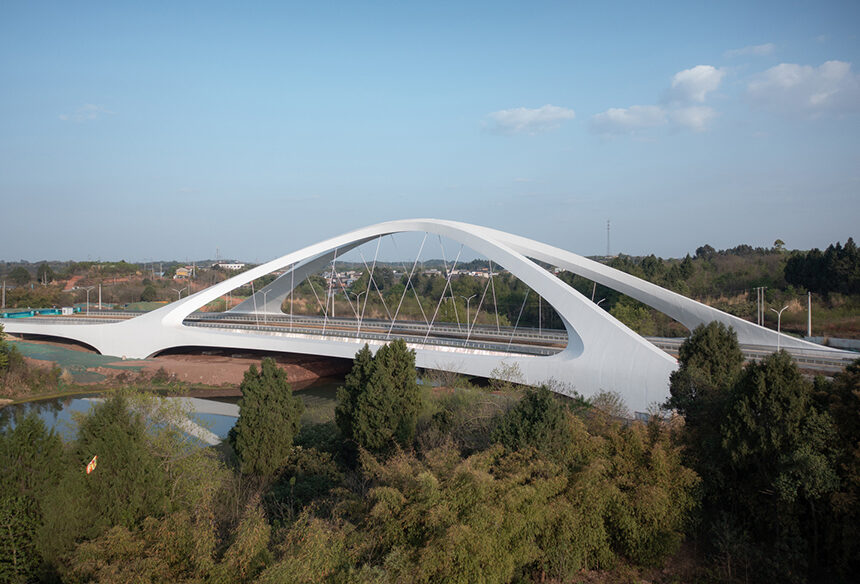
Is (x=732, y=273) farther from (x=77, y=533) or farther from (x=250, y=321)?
(x=77, y=533)

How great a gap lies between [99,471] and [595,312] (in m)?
14.7

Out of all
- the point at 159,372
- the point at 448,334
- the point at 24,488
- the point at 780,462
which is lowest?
the point at 159,372

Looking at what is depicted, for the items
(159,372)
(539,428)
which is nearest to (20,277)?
(159,372)

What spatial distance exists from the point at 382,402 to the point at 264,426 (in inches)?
111

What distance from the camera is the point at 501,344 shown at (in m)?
23.4

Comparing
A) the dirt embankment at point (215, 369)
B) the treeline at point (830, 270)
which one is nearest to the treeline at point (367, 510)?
the dirt embankment at point (215, 369)

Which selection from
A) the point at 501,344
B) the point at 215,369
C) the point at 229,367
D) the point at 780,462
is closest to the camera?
the point at 780,462

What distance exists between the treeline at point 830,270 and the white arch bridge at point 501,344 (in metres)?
17.5

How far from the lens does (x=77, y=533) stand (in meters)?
7.79

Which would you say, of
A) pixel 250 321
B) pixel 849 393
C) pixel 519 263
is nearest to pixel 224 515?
pixel 849 393

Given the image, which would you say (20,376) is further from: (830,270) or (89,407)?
(830,270)

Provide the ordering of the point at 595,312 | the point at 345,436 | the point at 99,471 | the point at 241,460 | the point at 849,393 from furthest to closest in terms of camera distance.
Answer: the point at 595,312
the point at 345,436
the point at 241,460
the point at 849,393
the point at 99,471

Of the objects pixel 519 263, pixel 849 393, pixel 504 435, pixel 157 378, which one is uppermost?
pixel 519 263

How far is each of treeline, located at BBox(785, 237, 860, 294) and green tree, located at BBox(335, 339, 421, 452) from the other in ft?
105
